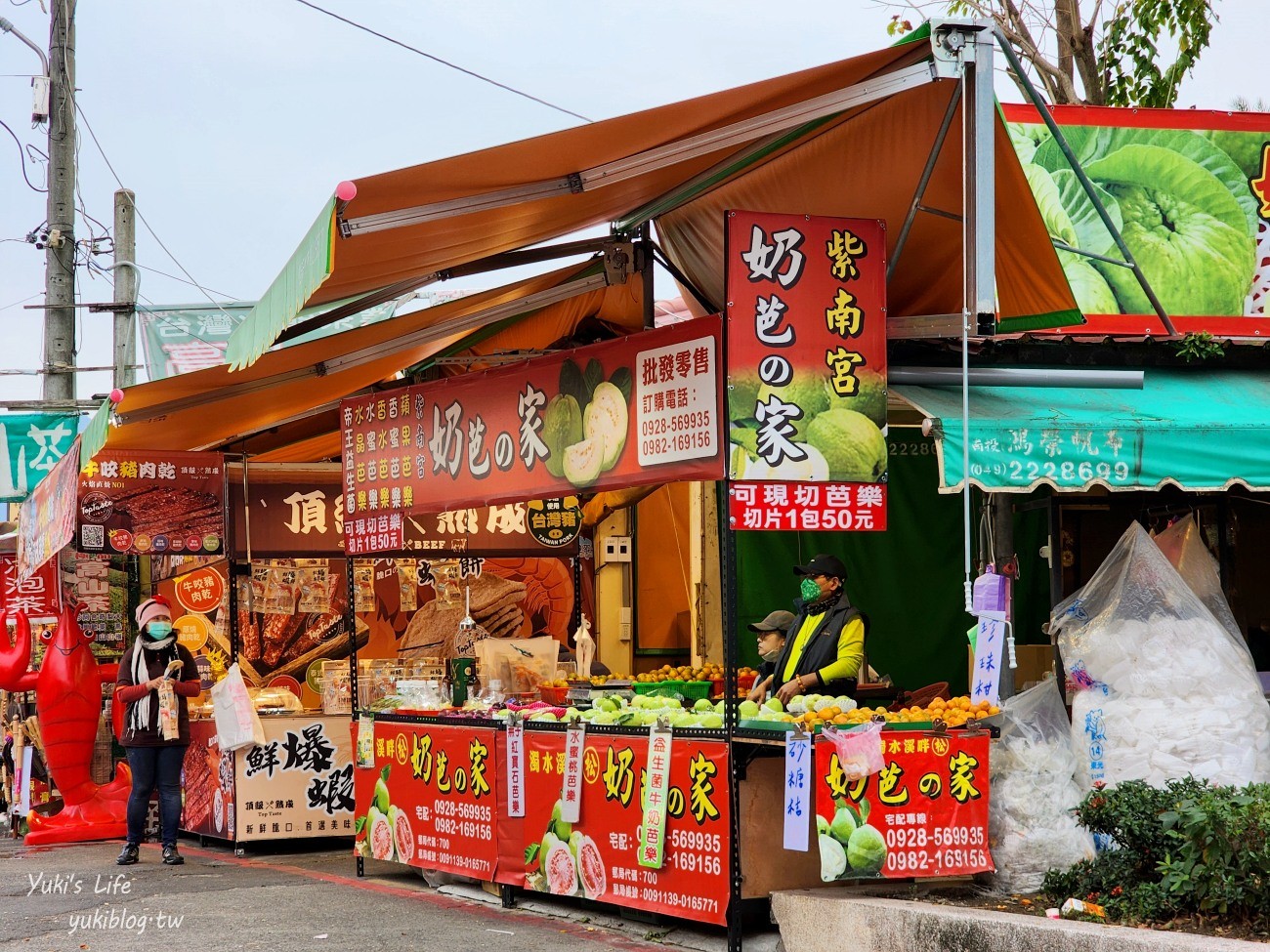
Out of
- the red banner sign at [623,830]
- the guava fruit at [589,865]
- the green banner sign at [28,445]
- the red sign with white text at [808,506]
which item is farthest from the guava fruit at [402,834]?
the green banner sign at [28,445]

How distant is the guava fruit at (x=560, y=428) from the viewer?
336 inches

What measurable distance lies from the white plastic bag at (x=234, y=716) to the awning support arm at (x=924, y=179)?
651 centimetres

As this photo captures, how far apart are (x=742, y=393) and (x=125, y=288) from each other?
14575 millimetres

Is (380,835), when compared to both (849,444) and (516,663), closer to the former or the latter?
(516,663)

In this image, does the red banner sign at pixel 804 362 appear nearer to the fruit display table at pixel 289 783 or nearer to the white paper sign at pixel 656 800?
the white paper sign at pixel 656 800

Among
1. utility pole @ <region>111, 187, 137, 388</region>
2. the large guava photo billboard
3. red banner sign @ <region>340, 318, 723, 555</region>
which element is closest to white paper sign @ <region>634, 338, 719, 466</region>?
red banner sign @ <region>340, 318, 723, 555</region>

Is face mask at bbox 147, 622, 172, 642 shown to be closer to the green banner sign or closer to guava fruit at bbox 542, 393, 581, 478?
guava fruit at bbox 542, 393, 581, 478

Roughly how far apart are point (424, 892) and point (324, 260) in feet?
17.3

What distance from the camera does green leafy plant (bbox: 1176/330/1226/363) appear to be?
30.5 ft

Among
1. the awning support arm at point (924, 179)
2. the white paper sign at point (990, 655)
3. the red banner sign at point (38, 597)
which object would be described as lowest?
the white paper sign at point (990, 655)

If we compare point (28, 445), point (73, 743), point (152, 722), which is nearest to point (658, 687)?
point (152, 722)

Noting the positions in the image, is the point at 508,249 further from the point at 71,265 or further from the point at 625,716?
the point at 71,265

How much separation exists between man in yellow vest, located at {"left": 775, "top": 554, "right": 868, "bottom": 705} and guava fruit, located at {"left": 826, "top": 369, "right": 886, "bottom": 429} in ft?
5.38

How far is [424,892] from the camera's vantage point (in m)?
9.73
